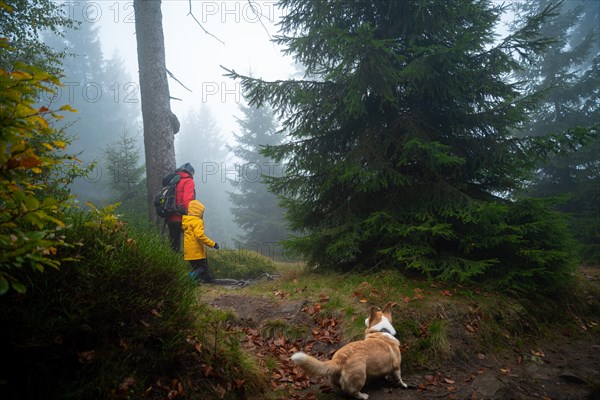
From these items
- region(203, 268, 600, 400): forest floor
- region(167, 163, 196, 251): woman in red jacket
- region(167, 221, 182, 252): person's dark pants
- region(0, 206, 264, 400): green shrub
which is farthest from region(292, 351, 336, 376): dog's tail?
region(167, 221, 182, 252): person's dark pants

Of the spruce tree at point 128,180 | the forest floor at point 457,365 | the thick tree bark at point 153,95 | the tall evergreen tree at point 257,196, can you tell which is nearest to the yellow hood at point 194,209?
the thick tree bark at point 153,95

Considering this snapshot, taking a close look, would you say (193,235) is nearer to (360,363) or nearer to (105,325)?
(105,325)

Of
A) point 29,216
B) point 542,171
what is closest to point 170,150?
point 29,216

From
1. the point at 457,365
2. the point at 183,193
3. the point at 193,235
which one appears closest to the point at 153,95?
the point at 183,193

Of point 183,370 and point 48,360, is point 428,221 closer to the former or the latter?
point 183,370

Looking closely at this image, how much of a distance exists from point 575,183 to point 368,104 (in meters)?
13.9

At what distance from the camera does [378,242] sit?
674cm

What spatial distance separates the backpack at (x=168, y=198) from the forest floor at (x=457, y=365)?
9.30 feet

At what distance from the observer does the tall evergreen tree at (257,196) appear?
74.2ft

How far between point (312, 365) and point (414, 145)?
4383 mm

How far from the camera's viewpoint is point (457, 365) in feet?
14.2

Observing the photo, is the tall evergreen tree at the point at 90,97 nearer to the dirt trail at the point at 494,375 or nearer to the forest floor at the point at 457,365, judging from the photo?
the forest floor at the point at 457,365

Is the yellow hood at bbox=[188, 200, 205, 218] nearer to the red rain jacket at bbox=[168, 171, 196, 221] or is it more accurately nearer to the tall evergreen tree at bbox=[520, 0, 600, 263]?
the red rain jacket at bbox=[168, 171, 196, 221]

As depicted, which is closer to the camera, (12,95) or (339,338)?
(12,95)
